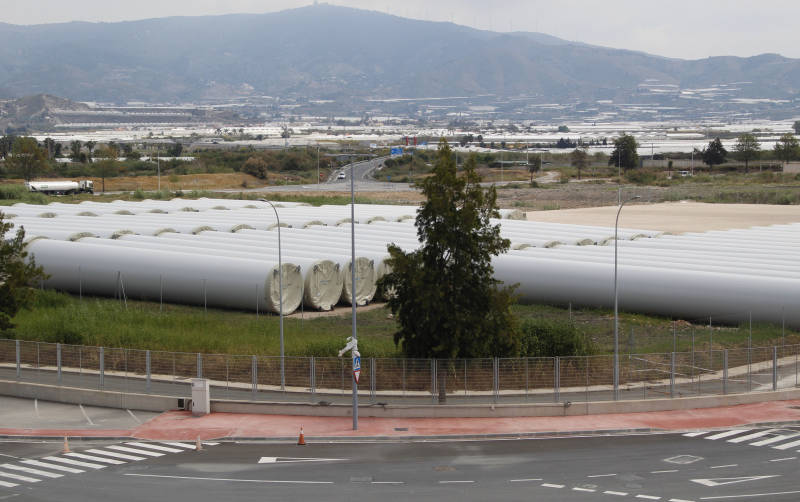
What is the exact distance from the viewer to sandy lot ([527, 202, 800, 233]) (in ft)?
295

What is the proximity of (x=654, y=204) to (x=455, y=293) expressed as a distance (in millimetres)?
88802

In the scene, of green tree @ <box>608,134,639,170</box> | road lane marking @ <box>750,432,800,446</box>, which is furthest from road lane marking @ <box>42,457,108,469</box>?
green tree @ <box>608,134,639,170</box>

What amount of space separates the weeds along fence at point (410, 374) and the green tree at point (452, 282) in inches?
64.4

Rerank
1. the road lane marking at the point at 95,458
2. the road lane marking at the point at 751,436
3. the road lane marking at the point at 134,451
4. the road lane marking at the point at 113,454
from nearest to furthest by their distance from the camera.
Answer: the road lane marking at the point at 95,458 < the road lane marking at the point at 113,454 < the road lane marking at the point at 134,451 < the road lane marking at the point at 751,436

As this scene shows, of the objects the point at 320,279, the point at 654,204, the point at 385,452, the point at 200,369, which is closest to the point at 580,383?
the point at 385,452

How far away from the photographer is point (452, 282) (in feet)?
112

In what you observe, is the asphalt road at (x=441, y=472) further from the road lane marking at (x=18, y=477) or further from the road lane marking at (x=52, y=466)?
the road lane marking at (x=52, y=466)

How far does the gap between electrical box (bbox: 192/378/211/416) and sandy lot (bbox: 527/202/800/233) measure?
59.5 metres

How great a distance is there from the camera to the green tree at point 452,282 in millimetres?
33750

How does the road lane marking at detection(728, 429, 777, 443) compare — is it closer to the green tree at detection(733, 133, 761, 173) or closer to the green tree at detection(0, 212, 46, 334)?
the green tree at detection(0, 212, 46, 334)

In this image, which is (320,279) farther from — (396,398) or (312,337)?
(396,398)

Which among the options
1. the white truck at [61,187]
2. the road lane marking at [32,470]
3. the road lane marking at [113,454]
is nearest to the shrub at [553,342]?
the road lane marking at [113,454]

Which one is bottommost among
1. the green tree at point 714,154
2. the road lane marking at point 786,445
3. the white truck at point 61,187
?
the road lane marking at point 786,445

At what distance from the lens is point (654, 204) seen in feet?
388
